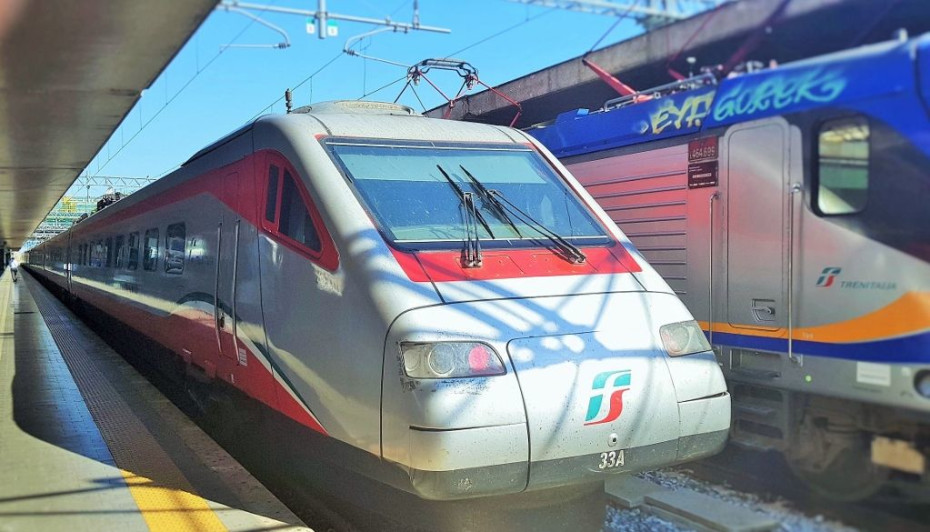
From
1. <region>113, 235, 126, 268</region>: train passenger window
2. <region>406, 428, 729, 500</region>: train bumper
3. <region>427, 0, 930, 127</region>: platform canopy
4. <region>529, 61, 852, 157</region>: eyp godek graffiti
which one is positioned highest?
<region>427, 0, 930, 127</region>: platform canopy

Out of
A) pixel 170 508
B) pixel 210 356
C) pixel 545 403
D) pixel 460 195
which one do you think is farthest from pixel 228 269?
pixel 545 403

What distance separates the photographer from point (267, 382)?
4453 millimetres

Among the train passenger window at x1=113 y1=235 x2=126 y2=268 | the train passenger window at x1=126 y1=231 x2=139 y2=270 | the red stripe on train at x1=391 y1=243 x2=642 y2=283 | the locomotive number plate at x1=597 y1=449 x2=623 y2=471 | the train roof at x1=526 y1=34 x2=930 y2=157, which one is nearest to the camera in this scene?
the locomotive number plate at x1=597 y1=449 x2=623 y2=471

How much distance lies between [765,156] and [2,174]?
12.7 meters

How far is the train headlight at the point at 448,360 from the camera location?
3.21 metres

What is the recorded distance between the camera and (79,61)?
223 inches

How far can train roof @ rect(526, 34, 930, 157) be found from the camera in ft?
13.6

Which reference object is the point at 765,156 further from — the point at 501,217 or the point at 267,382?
the point at 267,382

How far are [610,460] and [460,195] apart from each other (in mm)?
1685

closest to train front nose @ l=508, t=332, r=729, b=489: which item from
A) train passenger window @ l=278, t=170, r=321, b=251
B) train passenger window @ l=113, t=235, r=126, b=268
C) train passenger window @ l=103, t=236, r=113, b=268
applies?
train passenger window @ l=278, t=170, r=321, b=251

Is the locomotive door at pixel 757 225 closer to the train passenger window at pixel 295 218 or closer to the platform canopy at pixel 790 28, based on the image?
the platform canopy at pixel 790 28

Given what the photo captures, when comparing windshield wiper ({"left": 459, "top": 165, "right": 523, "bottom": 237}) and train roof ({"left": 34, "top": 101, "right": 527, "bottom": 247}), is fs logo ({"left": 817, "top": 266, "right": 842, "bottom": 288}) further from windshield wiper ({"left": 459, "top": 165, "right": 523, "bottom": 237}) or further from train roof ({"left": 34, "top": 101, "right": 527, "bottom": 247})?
train roof ({"left": 34, "top": 101, "right": 527, "bottom": 247})

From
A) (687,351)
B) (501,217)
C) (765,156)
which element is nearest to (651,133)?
(765,156)

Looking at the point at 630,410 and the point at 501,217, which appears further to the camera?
the point at 501,217
